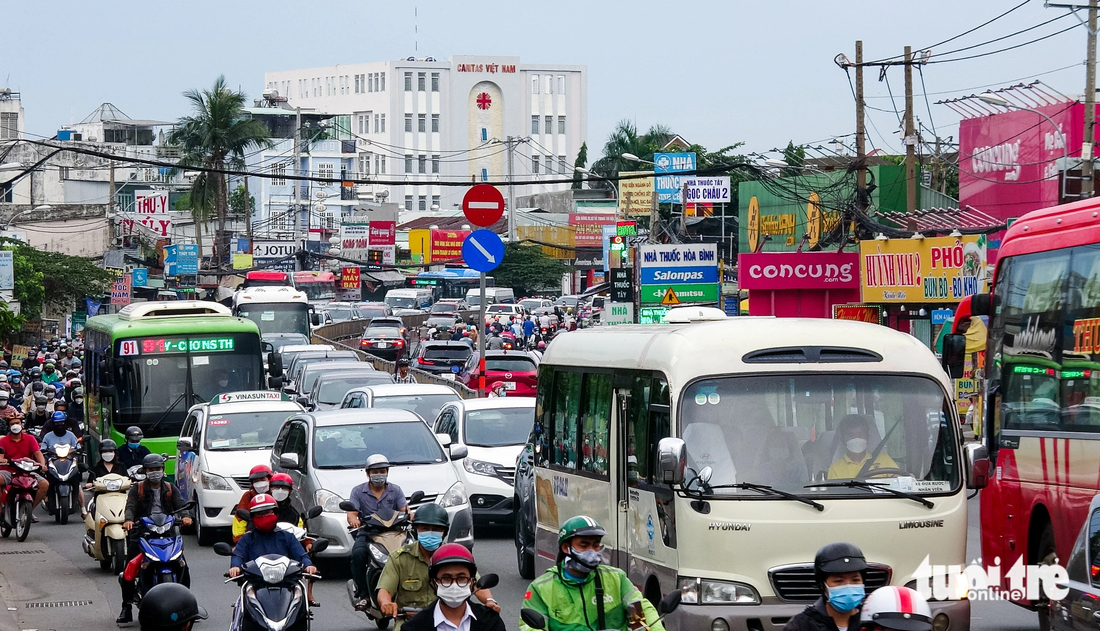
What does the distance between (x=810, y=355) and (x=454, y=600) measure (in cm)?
359

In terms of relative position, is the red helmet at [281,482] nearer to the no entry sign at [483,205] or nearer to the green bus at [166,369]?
the no entry sign at [483,205]

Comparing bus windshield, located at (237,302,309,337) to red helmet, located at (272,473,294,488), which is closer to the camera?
red helmet, located at (272,473,294,488)

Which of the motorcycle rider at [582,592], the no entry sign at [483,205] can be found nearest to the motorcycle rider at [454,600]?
the motorcycle rider at [582,592]

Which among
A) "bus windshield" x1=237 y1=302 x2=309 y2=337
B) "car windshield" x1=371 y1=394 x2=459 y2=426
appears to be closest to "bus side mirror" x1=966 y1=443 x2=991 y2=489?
"car windshield" x1=371 y1=394 x2=459 y2=426

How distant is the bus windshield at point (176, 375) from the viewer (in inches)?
851

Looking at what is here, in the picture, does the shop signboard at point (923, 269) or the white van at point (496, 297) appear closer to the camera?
the shop signboard at point (923, 269)

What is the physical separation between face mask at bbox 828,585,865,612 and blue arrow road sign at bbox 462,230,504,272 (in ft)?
45.4

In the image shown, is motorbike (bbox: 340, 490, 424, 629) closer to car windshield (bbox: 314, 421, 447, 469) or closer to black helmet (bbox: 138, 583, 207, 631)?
car windshield (bbox: 314, 421, 447, 469)

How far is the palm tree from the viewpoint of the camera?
245 feet

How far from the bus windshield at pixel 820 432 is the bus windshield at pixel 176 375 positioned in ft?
47.0

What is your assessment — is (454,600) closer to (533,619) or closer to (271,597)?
(533,619)

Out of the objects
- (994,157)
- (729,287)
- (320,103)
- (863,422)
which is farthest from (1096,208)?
(320,103)

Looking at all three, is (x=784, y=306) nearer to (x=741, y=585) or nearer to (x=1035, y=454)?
(x=1035, y=454)

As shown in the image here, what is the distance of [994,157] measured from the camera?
35656 mm
